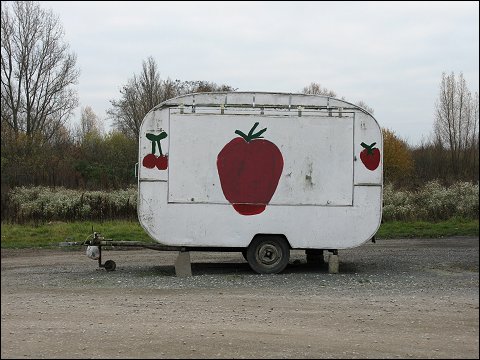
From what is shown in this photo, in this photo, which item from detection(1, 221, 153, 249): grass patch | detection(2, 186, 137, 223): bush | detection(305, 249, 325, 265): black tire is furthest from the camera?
detection(2, 186, 137, 223): bush

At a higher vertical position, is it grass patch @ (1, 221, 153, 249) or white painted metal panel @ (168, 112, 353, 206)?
white painted metal panel @ (168, 112, 353, 206)

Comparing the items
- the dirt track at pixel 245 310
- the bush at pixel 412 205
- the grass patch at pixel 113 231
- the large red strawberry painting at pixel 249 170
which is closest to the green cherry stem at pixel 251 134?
the large red strawberry painting at pixel 249 170

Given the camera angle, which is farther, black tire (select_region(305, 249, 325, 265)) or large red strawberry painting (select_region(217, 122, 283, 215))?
black tire (select_region(305, 249, 325, 265))

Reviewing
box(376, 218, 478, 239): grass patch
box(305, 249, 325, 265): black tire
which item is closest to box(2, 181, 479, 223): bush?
box(376, 218, 478, 239): grass patch

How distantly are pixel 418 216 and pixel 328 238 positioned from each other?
949cm

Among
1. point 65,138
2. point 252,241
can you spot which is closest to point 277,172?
point 252,241

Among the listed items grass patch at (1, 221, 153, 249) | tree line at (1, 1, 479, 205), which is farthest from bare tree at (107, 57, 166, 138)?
grass patch at (1, 221, 153, 249)

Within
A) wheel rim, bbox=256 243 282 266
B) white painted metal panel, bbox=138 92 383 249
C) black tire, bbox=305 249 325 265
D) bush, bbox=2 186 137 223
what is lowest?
black tire, bbox=305 249 325 265

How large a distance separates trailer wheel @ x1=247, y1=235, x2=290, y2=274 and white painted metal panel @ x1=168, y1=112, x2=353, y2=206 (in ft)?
2.70

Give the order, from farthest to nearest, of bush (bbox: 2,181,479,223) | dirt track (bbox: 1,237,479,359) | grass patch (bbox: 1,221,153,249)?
bush (bbox: 2,181,479,223), grass patch (bbox: 1,221,153,249), dirt track (bbox: 1,237,479,359)

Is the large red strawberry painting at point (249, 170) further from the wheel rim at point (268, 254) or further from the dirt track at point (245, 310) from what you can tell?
the dirt track at point (245, 310)

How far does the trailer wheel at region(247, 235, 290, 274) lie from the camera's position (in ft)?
38.9

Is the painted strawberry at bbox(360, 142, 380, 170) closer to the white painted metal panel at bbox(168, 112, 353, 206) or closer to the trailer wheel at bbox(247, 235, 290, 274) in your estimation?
the white painted metal panel at bbox(168, 112, 353, 206)

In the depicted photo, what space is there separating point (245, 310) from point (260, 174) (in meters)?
4.02
